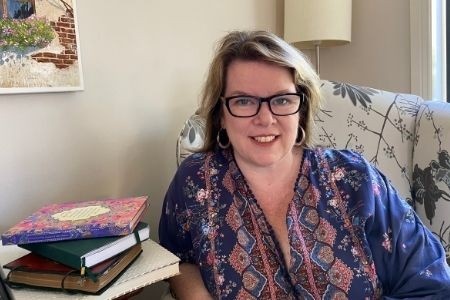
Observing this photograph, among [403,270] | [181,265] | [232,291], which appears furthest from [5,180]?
[403,270]

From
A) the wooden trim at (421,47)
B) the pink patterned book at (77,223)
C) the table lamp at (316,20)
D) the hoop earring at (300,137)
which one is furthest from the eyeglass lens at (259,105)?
the wooden trim at (421,47)

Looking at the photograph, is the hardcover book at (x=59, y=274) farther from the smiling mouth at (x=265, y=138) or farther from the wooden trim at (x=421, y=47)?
the wooden trim at (x=421, y=47)

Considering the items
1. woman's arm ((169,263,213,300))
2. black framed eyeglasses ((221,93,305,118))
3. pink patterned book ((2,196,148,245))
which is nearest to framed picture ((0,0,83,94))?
pink patterned book ((2,196,148,245))

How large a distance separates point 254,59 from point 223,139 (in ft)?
0.79

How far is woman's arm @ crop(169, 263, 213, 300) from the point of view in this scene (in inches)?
41.0

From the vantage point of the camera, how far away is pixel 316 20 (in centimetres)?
180

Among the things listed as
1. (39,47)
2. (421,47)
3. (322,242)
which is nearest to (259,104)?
(322,242)

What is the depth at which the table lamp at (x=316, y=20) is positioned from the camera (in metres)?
1.80

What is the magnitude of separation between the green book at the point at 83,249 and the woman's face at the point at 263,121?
365mm

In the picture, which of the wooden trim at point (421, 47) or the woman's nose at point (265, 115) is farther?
the wooden trim at point (421, 47)

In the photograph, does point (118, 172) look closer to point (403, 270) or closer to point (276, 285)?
point (276, 285)

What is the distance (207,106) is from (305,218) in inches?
15.2

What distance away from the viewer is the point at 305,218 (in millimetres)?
1045

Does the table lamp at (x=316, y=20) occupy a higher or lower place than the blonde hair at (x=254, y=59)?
higher
